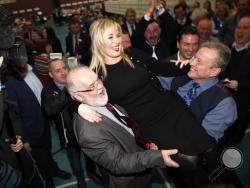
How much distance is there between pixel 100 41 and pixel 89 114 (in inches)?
22.6

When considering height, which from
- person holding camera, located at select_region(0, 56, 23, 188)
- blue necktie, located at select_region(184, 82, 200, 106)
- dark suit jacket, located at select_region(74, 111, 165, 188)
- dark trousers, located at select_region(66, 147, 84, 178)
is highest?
blue necktie, located at select_region(184, 82, 200, 106)

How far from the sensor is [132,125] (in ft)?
6.21

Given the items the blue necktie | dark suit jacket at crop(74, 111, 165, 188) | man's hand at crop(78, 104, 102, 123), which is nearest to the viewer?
dark suit jacket at crop(74, 111, 165, 188)

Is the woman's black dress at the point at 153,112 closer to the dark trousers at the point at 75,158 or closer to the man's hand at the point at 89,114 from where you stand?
the man's hand at the point at 89,114

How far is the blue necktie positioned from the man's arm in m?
0.20

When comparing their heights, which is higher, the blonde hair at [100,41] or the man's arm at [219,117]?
the blonde hair at [100,41]

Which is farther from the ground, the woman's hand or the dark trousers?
the woman's hand

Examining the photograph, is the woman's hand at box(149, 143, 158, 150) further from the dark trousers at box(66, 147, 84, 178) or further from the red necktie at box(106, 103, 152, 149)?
the dark trousers at box(66, 147, 84, 178)

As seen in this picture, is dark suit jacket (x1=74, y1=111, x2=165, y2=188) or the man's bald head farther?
the man's bald head

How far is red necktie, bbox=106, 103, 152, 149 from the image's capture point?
188 cm

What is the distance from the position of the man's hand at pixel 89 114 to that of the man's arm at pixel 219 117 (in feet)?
2.82

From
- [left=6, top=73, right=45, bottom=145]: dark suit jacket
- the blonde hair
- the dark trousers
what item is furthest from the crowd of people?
the dark trousers

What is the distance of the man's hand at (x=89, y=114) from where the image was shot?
5.64ft

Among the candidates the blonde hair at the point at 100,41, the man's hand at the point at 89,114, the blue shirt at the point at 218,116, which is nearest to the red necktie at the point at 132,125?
the man's hand at the point at 89,114
